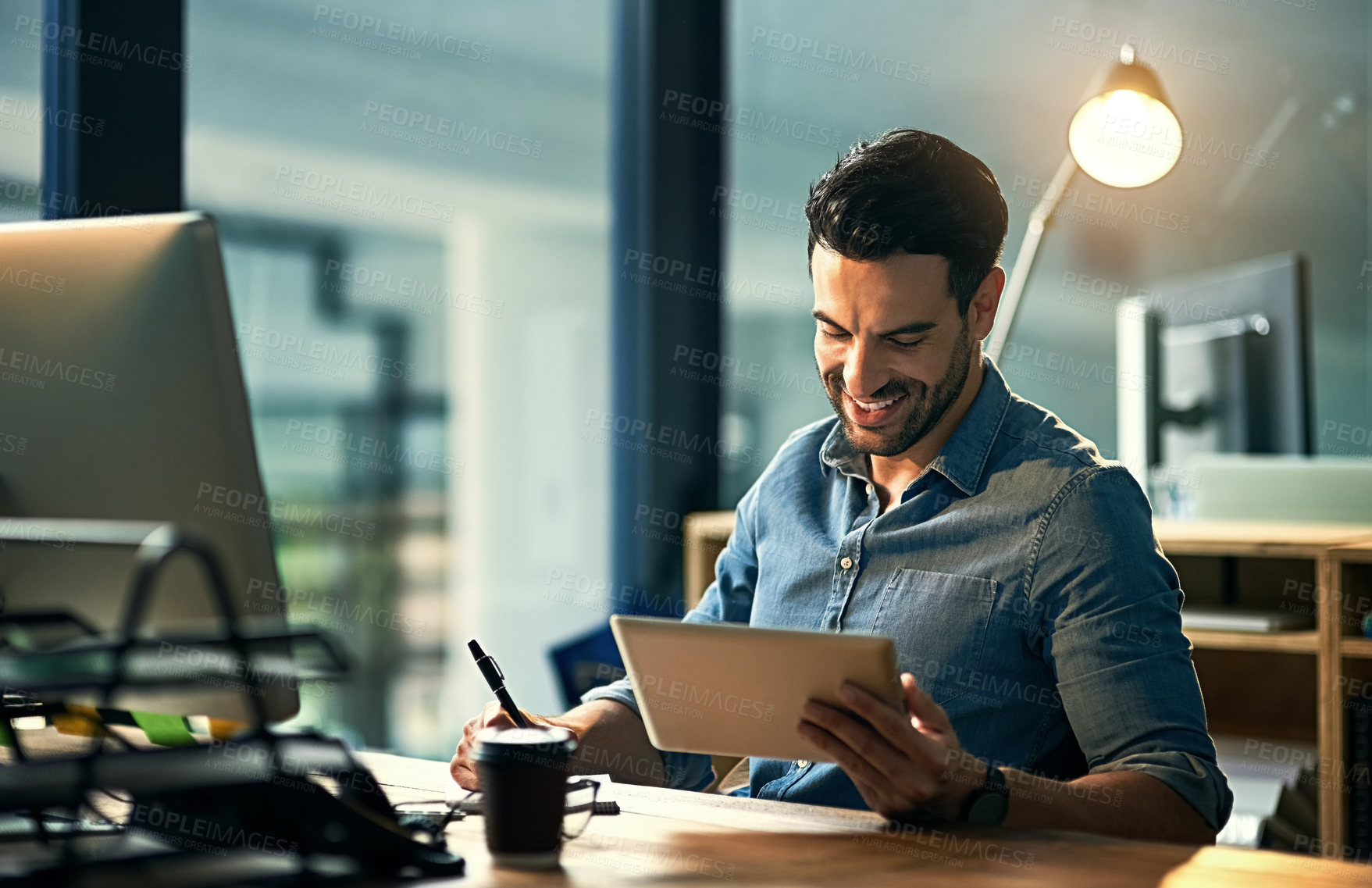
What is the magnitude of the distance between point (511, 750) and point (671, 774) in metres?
0.61

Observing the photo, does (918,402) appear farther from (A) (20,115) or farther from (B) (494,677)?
(A) (20,115)

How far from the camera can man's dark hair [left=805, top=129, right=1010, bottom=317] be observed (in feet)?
4.78

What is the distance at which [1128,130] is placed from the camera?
2580mm

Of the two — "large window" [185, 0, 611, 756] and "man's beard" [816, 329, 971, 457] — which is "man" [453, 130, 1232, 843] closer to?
"man's beard" [816, 329, 971, 457]

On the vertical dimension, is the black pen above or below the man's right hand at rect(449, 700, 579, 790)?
above

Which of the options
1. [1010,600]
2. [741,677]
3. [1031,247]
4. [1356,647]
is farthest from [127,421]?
[1031,247]

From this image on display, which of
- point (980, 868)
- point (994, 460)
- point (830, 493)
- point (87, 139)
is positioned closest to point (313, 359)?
point (87, 139)

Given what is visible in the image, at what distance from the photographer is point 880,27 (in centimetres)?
353

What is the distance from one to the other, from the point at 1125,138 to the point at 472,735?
6.62 feet

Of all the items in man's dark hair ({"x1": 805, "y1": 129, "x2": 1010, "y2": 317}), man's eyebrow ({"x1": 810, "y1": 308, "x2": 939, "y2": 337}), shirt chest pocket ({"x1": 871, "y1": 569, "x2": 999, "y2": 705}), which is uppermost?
man's dark hair ({"x1": 805, "y1": 129, "x2": 1010, "y2": 317})

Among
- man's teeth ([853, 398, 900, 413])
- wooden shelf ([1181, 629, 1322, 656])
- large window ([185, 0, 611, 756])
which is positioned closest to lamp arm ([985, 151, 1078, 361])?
wooden shelf ([1181, 629, 1322, 656])

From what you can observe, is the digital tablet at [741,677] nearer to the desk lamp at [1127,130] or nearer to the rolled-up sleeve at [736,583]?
the rolled-up sleeve at [736,583]

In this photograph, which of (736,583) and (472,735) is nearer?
(472,735)

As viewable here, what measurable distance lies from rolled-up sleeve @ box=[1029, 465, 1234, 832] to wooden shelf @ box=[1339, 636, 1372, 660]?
1.10 meters
